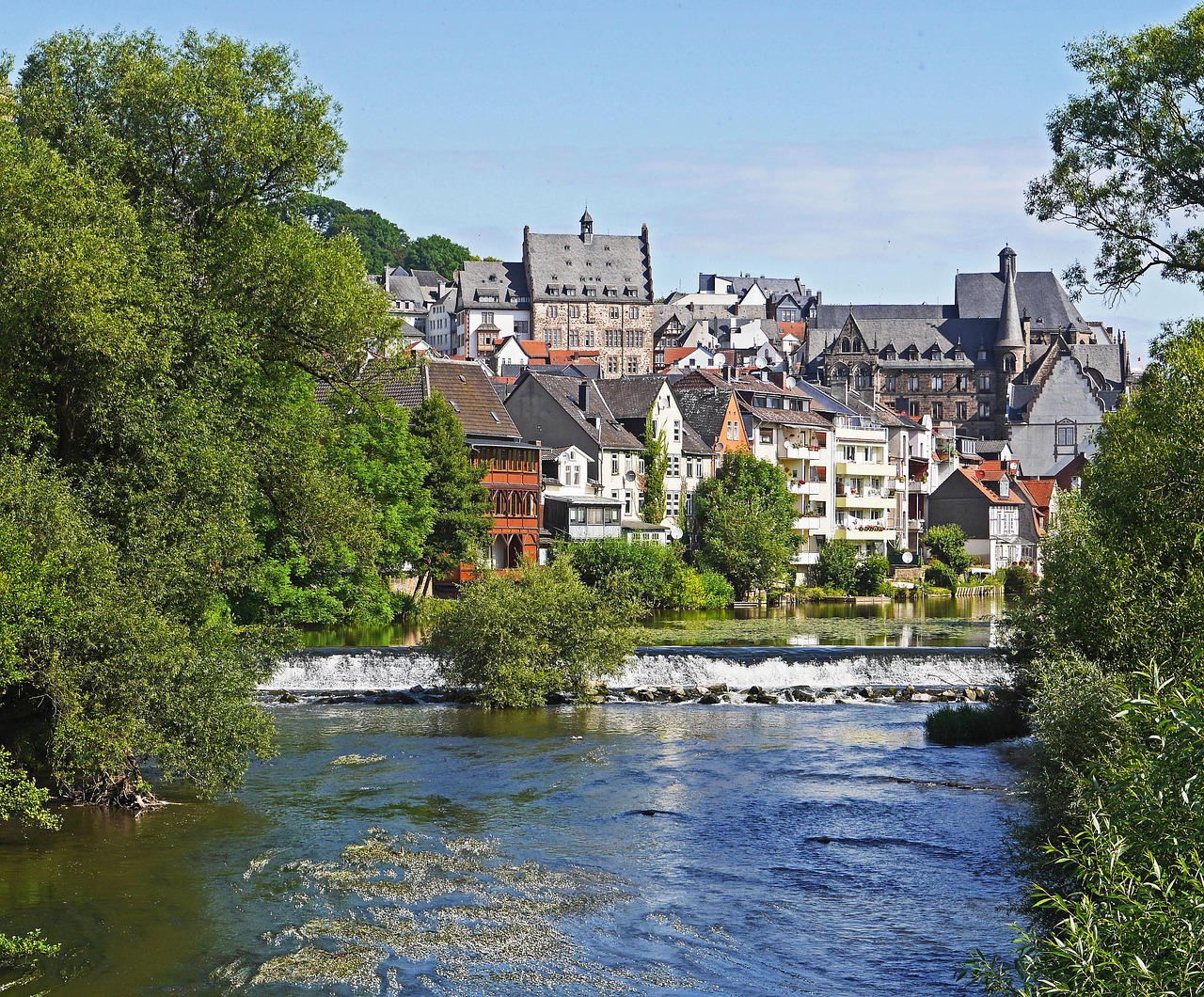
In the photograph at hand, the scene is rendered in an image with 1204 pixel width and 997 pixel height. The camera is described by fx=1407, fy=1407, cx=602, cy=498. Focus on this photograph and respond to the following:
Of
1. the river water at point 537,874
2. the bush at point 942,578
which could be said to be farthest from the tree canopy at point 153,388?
the bush at point 942,578

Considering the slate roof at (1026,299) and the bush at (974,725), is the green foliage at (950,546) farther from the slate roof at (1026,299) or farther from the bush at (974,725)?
the slate roof at (1026,299)

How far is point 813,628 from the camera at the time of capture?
198 feet

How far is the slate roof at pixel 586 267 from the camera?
16725 centimetres

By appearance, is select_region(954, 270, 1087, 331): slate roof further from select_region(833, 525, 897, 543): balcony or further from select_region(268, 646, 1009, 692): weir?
select_region(268, 646, 1009, 692): weir

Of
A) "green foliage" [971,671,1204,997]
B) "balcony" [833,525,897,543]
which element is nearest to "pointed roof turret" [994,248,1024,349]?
"balcony" [833,525,897,543]

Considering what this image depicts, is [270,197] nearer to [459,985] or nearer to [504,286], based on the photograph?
[459,985]

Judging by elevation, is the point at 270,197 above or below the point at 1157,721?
above

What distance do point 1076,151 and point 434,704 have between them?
74.2 feet

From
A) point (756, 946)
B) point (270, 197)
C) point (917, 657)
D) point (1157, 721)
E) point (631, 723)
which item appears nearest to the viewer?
point (1157, 721)

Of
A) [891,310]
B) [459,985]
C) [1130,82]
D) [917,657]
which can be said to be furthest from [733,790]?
[891,310]

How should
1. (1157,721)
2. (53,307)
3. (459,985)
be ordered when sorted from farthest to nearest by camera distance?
(53,307), (459,985), (1157,721)

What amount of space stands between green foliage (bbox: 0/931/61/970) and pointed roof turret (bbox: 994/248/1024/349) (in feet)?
494

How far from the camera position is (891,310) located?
16600 cm

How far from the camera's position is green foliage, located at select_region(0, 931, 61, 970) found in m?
15.8
